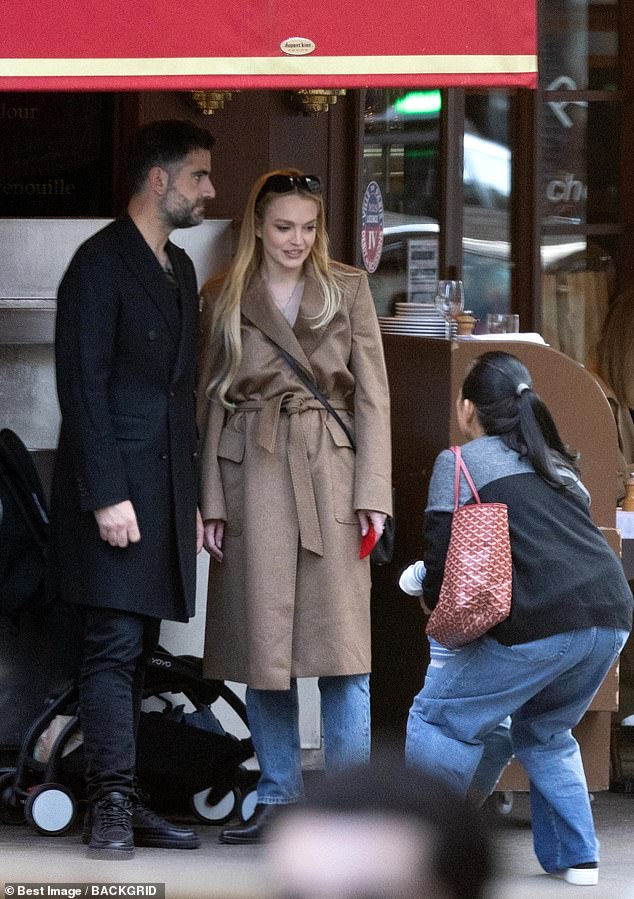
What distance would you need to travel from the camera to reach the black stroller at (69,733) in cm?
503

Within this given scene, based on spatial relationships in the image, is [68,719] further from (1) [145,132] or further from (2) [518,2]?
(2) [518,2]

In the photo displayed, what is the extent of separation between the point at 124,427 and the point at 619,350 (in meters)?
2.95

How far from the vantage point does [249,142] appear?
6215 millimetres

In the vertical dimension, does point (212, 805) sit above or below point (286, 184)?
below

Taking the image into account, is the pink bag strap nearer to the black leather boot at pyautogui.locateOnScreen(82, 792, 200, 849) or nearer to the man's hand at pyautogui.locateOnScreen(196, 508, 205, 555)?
the man's hand at pyautogui.locateOnScreen(196, 508, 205, 555)

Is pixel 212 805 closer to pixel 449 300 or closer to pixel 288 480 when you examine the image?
pixel 288 480

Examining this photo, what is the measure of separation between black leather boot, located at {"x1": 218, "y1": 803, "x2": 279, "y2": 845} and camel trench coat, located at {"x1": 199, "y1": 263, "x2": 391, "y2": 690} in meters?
0.42

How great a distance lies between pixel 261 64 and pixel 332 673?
67.7 inches

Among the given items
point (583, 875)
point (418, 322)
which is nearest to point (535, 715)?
point (583, 875)

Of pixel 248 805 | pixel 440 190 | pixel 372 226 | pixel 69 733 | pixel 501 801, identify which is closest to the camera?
pixel 69 733

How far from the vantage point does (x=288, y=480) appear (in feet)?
15.6

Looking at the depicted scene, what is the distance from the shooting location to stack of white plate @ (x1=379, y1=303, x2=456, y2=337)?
5367 mm

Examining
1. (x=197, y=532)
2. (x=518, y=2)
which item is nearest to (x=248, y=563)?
(x=197, y=532)

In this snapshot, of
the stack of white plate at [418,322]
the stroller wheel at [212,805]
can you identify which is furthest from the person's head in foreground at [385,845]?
the stack of white plate at [418,322]
